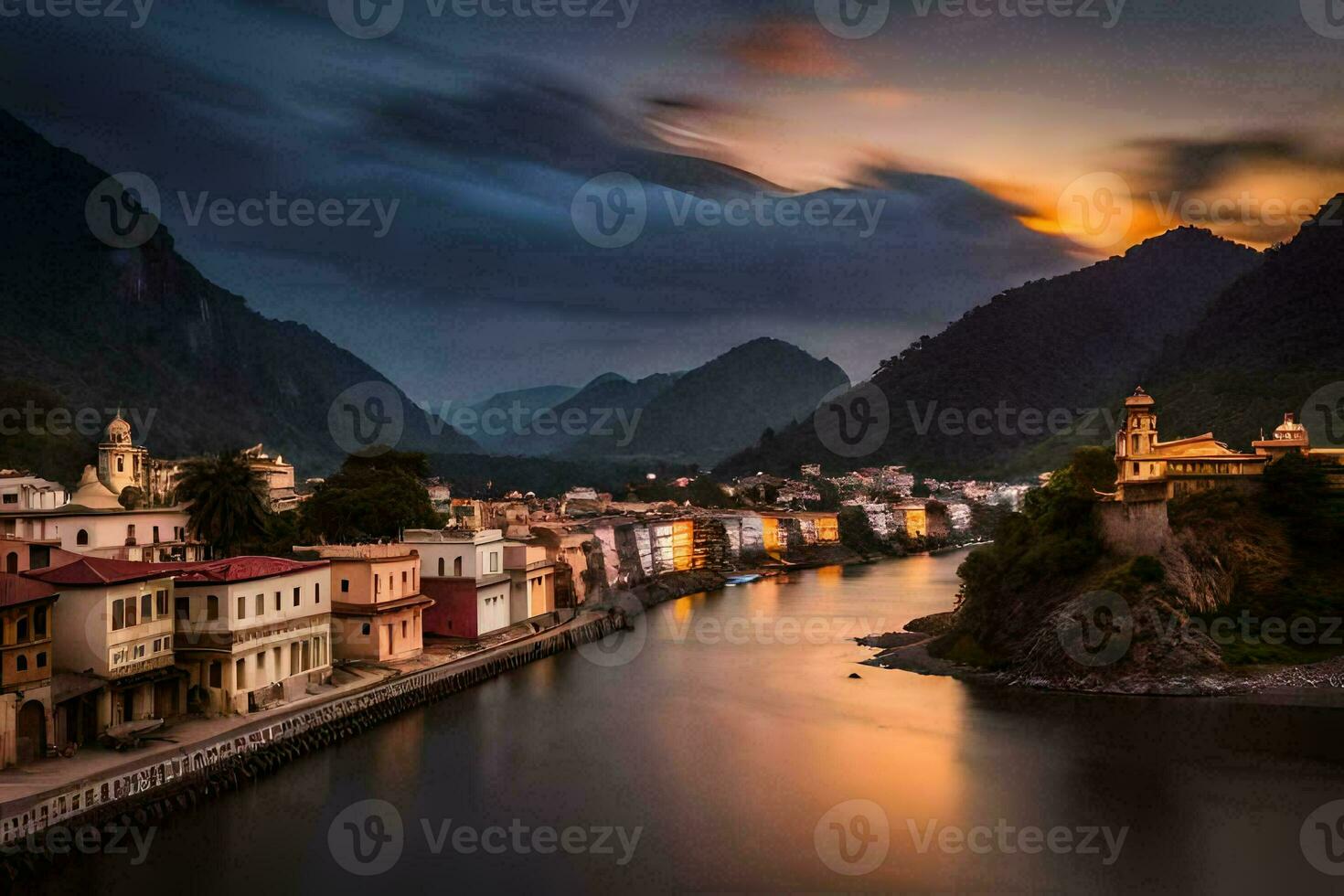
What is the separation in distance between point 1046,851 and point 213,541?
2749 cm

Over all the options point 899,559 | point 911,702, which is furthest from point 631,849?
point 899,559

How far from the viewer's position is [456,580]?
43844 millimetres

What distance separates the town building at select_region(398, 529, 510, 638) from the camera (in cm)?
4391

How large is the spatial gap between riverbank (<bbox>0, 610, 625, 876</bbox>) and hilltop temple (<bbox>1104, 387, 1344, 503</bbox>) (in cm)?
2432

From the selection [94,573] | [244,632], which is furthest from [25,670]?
[244,632]

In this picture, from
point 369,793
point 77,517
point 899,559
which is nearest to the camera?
point 369,793

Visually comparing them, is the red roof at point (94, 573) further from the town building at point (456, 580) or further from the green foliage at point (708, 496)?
the green foliage at point (708, 496)

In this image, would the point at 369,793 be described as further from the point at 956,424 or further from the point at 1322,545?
the point at 956,424

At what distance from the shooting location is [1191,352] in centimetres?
12775

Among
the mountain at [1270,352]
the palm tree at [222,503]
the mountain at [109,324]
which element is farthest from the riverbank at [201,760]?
the mountain at [109,324]

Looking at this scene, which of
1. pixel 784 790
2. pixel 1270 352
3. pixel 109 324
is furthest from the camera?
pixel 109 324

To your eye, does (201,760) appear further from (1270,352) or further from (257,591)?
(1270,352)

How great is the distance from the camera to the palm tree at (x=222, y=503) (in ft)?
126

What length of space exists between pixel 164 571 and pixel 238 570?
1740 millimetres
